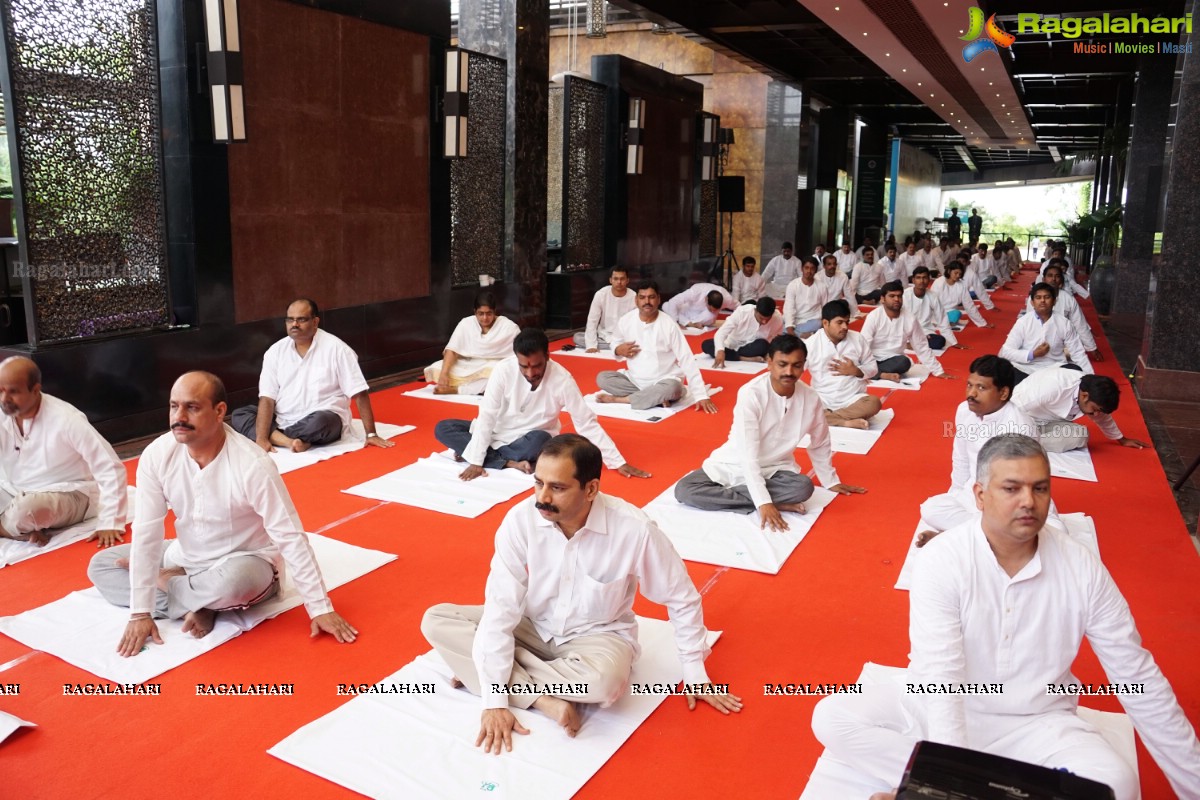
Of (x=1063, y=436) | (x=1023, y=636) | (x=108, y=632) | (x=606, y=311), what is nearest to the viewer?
(x=1023, y=636)

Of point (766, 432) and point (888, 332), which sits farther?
point (888, 332)

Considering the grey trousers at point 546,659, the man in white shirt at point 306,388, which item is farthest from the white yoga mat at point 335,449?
the grey trousers at point 546,659

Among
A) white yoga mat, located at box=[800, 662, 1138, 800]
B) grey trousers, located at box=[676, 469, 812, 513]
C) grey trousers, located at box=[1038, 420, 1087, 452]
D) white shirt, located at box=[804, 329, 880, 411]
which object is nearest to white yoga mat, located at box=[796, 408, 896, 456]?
white shirt, located at box=[804, 329, 880, 411]

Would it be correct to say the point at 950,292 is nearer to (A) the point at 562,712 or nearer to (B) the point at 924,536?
(B) the point at 924,536

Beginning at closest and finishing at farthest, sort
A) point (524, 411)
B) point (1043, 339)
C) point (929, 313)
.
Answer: point (524, 411) → point (1043, 339) → point (929, 313)

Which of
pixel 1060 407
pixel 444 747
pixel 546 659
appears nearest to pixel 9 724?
pixel 444 747

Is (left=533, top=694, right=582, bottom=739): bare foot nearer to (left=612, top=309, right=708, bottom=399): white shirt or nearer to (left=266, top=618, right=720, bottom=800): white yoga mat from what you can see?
(left=266, top=618, right=720, bottom=800): white yoga mat

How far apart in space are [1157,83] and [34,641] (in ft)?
42.8

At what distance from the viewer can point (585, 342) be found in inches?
347

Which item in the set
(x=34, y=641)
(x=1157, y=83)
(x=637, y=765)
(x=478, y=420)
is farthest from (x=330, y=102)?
(x=1157, y=83)

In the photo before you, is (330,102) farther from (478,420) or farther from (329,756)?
(329,756)

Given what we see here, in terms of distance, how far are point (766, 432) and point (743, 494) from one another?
0.98ft

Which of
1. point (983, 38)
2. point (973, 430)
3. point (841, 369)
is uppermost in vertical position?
point (983, 38)

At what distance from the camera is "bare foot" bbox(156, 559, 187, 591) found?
3.20 m
